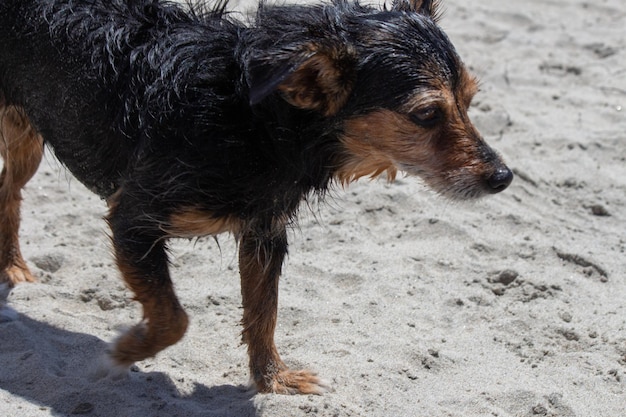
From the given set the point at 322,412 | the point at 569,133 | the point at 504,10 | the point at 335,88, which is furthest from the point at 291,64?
the point at 504,10

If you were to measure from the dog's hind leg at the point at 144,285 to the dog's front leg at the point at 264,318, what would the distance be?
1.39ft

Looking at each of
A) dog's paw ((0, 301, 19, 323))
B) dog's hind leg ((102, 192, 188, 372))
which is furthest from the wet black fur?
dog's paw ((0, 301, 19, 323))

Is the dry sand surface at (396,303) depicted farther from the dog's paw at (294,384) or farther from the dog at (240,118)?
the dog at (240,118)

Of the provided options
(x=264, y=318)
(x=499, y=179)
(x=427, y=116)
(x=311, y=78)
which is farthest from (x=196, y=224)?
(x=499, y=179)

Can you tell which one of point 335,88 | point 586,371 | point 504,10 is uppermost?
point 335,88

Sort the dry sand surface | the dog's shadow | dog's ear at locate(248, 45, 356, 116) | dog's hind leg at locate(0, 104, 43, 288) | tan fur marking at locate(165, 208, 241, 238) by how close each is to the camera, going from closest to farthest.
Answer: dog's ear at locate(248, 45, 356, 116) < tan fur marking at locate(165, 208, 241, 238) < the dog's shadow < the dry sand surface < dog's hind leg at locate(0, 104, 43, 288)

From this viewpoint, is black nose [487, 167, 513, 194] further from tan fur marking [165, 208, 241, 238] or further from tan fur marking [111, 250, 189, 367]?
tan fur marking [111, 250, 189, 367]

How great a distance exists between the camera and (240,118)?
155 inches

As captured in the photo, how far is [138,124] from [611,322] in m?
2.60

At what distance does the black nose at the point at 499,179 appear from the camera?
13.4 feet

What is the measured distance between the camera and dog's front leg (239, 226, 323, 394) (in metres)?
4.45

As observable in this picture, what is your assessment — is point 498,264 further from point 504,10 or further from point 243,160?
point 504,10

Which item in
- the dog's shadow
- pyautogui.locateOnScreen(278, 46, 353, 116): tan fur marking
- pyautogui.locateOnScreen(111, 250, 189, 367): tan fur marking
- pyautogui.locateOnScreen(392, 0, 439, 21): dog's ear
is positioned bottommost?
the dog's shadow

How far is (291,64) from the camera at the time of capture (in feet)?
11.7
